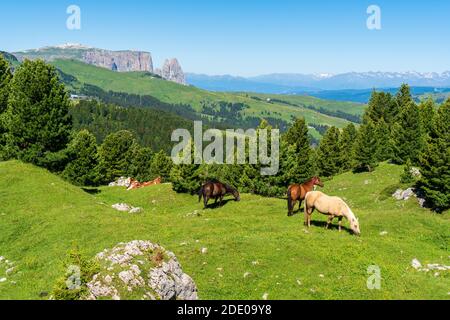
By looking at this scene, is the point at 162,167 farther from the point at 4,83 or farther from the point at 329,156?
the point at 4,83

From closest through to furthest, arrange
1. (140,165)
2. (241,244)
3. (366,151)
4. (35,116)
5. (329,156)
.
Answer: (241,244), (35,116), (366,151), (329,156), (140,165)

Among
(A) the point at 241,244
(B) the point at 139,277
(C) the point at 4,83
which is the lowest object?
(A) the point at 241,244

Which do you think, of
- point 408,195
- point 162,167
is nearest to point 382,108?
point 408,195

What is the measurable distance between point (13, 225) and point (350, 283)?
2494cm

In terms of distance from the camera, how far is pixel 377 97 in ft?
356

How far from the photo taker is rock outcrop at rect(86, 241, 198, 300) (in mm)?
13367

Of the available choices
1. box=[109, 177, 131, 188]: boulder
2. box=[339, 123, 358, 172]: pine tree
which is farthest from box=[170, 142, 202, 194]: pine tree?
box=[339, 123, 358, 172]: pine tree

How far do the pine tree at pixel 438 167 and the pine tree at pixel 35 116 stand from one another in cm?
4642

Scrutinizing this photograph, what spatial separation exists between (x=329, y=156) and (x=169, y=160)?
38.5 meters

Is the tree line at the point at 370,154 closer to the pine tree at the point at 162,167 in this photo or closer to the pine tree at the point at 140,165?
the pine tree at the point at 162,167

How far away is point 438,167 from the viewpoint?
156 ft

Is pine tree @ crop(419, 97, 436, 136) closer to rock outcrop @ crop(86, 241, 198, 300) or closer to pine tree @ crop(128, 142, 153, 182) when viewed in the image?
pine tree @ crop(128, 142, 153, 182)

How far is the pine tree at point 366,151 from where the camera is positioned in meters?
77.5
